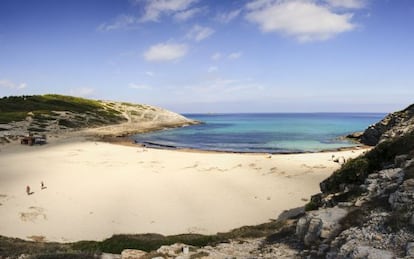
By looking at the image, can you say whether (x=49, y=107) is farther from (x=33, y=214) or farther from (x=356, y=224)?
(x=356, y=224)

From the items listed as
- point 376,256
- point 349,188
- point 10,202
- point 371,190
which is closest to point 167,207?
point 10,202

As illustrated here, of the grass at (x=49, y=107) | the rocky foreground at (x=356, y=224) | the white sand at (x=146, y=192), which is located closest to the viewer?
the rocky foreground at (x=356, y=224)

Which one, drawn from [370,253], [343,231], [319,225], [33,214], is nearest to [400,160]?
[319,225]

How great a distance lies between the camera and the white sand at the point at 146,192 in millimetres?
24406

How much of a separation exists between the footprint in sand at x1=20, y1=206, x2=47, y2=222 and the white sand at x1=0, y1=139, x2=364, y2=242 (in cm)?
7

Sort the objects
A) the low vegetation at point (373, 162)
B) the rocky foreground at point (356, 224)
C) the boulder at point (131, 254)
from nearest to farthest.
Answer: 1. the rocky foreground at point (356, 224)
2. the boulder at point (131, 254)
3. the low vegetation at point (373, 162)

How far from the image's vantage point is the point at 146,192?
32312mm

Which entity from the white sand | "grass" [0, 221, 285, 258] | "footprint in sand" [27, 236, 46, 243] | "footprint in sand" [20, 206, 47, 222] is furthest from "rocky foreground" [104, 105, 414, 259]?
"footprint in sand" [20, 206, 47, 222]

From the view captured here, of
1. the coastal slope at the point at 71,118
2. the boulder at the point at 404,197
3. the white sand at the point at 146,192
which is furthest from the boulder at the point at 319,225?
the coastal slope at the point at 71,118

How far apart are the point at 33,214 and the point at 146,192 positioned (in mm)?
9598

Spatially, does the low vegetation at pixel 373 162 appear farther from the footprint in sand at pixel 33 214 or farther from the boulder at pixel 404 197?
the footprint in sand at pixel 33 214

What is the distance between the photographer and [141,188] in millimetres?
33625

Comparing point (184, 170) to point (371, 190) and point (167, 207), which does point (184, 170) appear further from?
point (371, 190)

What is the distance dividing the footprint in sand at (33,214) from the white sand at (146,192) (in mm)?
67
